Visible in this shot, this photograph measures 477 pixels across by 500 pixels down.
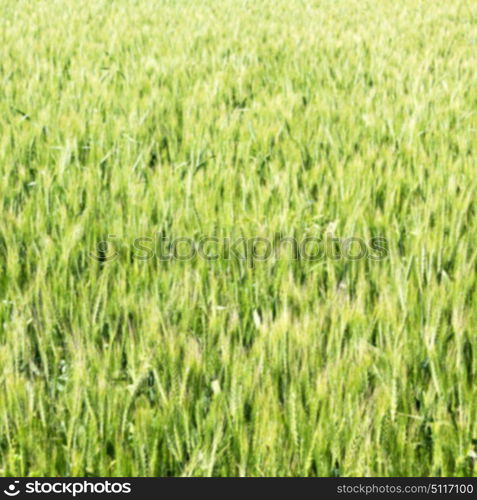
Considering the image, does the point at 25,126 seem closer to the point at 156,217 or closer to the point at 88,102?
the point at 88,102

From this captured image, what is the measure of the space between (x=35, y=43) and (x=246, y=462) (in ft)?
10.3

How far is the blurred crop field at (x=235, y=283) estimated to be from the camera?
888 millimetres

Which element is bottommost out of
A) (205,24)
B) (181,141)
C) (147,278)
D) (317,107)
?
(147,278)

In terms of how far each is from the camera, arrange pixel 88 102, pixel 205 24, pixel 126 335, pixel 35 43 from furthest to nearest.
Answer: pixel 205 24, pixel 35 43, pixel 88 102, pixel 126 335

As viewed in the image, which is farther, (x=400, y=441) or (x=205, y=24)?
(x=205, y=24)

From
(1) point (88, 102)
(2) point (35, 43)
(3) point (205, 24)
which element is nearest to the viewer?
(1) point (88, 102)

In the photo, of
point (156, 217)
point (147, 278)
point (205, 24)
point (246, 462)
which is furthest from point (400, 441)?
point (205, 24)

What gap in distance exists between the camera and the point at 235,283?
123 cm

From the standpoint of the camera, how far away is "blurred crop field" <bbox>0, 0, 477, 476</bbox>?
0.89 metres

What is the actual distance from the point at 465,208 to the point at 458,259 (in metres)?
0.20

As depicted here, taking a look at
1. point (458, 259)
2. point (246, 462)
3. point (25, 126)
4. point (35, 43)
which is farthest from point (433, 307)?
point (35, 43)

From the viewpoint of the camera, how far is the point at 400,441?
88 cm

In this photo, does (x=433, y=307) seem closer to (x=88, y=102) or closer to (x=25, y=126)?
(x=25, y=126)

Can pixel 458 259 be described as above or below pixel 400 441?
above
